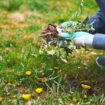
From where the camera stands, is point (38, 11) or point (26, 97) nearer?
point (26, 97)

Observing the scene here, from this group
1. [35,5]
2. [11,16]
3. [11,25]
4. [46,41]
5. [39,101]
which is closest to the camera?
[39,101]

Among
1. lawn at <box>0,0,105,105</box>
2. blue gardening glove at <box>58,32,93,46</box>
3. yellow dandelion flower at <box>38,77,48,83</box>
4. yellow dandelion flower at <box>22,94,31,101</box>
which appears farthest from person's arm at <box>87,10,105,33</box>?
yellow dandelion flower at <box>22,94,31,101</box>

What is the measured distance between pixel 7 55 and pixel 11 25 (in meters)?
1.15

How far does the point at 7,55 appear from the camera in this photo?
13.9ft

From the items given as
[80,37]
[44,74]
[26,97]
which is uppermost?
[80,37]

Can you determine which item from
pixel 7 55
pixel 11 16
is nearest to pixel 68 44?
pixel 7 55

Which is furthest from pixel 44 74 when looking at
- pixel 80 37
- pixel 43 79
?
pixel 80 37

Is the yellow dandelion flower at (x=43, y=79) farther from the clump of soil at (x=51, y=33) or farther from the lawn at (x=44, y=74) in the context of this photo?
the clump of soil at (x=51, y=33)

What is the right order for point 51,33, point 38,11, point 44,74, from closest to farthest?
point 51,33 → point 44,74 → point 38,11

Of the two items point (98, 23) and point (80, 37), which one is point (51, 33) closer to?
point (80, 37)

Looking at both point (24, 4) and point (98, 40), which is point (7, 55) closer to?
point (98, 40)

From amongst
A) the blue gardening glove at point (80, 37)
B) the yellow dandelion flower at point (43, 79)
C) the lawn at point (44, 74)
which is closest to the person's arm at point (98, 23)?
the lawn at point (44, 74)

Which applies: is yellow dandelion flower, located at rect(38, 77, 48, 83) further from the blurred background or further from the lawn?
the blurred background

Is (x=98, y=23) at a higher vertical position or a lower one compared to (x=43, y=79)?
higher
